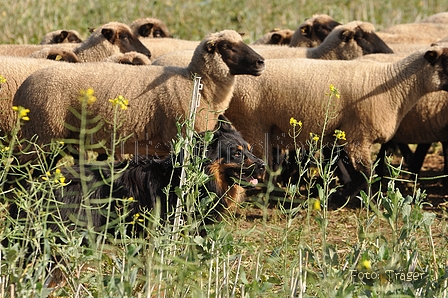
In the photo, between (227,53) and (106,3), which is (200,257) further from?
(106,3)

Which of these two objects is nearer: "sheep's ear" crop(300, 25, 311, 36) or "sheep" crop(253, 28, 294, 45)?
"sheep's ear" crop(300, 25, 311, 36)

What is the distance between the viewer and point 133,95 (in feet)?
26.6

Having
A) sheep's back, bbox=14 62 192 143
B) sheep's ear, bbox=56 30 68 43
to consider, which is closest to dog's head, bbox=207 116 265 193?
sheep's back, bbox=14 62 192 143

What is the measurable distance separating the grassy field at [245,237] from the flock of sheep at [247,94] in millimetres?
587

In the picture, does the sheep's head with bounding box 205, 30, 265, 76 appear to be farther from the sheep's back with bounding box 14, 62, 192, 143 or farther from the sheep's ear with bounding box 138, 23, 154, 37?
the sheep's ear with bounding box 138, 23, 154, 37

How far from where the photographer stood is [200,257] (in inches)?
165

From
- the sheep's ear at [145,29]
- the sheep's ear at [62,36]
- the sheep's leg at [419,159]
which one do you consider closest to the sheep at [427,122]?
the sheep's leg at [419,159]

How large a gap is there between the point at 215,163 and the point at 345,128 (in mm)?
3287

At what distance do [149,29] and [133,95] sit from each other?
5275mm

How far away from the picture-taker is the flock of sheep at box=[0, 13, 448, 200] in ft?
26.4

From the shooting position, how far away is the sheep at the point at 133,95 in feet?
26.3

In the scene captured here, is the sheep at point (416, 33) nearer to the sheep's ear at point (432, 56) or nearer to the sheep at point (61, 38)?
the sheep's ear at point (432, 56)

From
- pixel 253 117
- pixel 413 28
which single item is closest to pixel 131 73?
pixel 253 117

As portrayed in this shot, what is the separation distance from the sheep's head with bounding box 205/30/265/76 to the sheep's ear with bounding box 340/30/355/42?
2.74 meters
